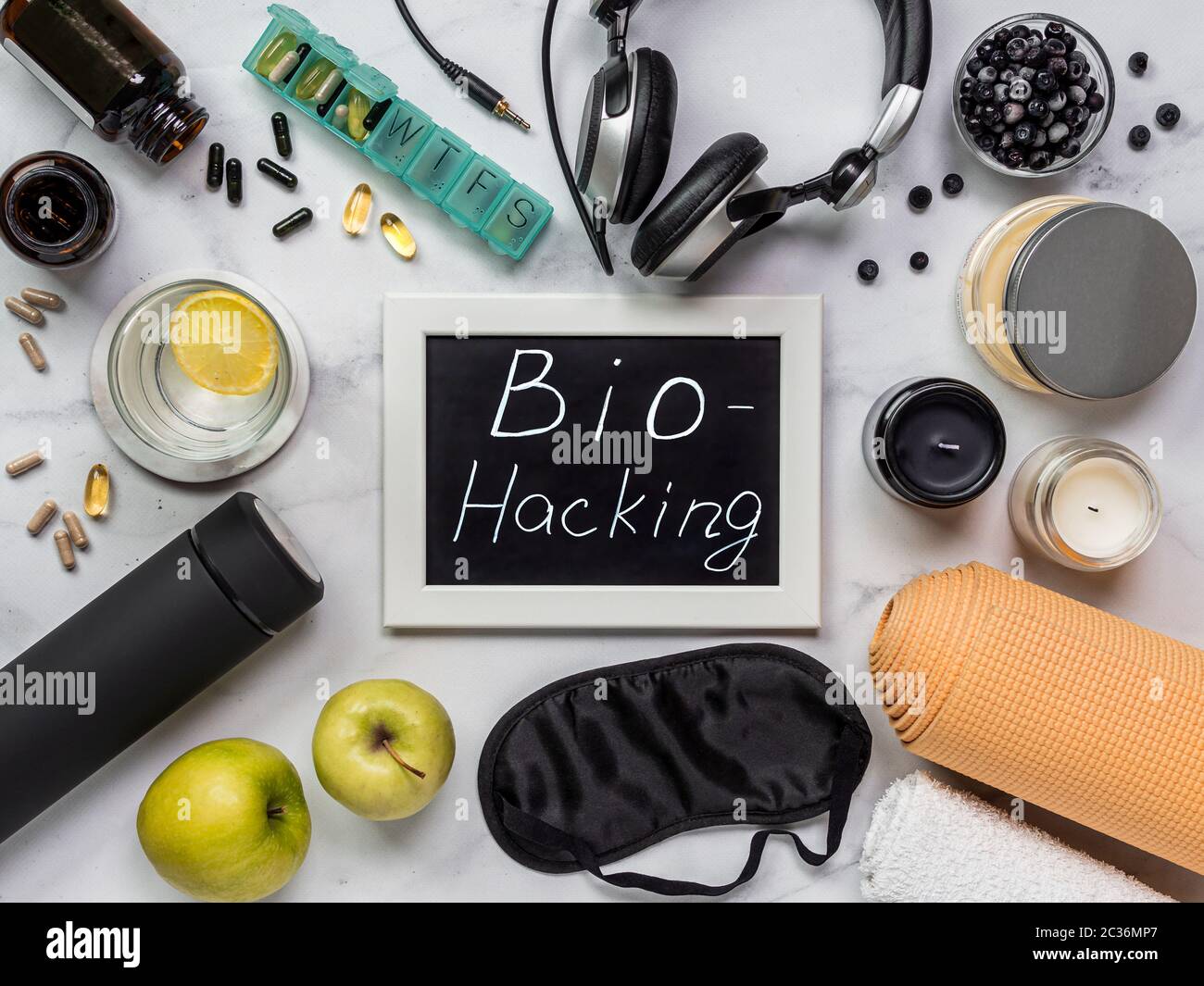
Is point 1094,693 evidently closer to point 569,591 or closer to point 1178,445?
point 1178,445

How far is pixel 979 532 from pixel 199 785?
0.67m

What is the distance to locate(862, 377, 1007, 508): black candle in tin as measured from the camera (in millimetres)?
687

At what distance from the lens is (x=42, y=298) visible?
0.72 m

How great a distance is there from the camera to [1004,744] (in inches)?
26.1

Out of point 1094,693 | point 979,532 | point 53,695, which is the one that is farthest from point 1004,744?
point 53,695

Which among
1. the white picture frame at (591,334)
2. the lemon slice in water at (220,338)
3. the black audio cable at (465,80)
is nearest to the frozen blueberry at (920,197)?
the white picture frame at (591,334)

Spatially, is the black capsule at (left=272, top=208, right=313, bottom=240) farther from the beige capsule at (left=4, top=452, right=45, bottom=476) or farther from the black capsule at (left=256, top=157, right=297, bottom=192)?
the beige capsule at (left=4, top=452, right=45, bottom=476)

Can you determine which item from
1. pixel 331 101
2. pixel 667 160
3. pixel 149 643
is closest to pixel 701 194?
pixel 667 160

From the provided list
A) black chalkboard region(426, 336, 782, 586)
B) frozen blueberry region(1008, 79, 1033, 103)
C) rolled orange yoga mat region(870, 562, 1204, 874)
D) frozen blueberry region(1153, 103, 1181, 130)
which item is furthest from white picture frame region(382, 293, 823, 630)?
frozen blueberry region(1153, 103, 1181, 130)

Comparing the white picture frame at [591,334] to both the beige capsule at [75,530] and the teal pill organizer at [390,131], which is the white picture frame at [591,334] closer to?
the teal pill organizer at [390,131]

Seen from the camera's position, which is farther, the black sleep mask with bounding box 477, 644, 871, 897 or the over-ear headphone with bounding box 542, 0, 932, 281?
the black sleep mask with bounding box 477, 644, 871, 897

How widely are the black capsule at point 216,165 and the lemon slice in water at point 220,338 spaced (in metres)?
0.11

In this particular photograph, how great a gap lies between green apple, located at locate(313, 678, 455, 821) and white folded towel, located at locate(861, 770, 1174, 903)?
1.23 ft

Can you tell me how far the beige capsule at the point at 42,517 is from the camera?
733 mm
